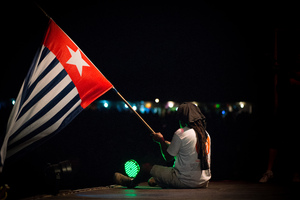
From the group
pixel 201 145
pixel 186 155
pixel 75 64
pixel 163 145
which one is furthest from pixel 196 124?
pixel 75 64

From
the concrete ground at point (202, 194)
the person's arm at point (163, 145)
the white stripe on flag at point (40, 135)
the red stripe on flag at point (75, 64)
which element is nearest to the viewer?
the white stripe on flag at point (40, 135)

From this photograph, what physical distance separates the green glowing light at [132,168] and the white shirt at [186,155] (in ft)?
2.67

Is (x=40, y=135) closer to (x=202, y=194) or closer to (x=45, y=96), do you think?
(x=45, y=96)

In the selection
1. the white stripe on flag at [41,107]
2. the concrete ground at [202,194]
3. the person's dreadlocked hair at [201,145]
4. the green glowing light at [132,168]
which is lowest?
the concrete ground at [202,194]

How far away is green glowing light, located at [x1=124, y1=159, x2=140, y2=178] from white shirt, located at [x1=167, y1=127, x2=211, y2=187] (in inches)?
32.1

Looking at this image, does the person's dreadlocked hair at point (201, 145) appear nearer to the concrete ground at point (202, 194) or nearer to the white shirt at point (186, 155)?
the white shirt at point (186, 155)

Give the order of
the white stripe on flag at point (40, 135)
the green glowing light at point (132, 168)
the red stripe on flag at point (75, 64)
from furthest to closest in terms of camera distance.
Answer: the green glowing light at point (132, 168), the red stripe on flag at point (75, 64), the white stripe on flag at point (40, 135)

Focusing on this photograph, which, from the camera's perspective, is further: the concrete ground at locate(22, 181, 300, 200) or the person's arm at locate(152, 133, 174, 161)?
the person's arm at locate(152, 133, 174, 161)

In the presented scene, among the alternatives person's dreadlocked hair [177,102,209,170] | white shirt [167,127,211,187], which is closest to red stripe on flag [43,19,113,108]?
person's dreadlocked hair [177,102,209,170]

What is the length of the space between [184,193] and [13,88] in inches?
461

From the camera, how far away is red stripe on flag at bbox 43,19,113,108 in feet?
19.2

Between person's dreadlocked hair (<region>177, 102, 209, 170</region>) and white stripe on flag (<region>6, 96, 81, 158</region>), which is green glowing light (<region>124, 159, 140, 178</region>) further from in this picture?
white stripe on flag (<region>6, 96, 81, 158</region>)

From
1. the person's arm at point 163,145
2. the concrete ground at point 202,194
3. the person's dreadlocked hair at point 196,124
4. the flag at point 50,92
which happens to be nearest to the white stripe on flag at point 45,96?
the flag at point 50,92

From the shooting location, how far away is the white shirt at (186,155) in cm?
641
